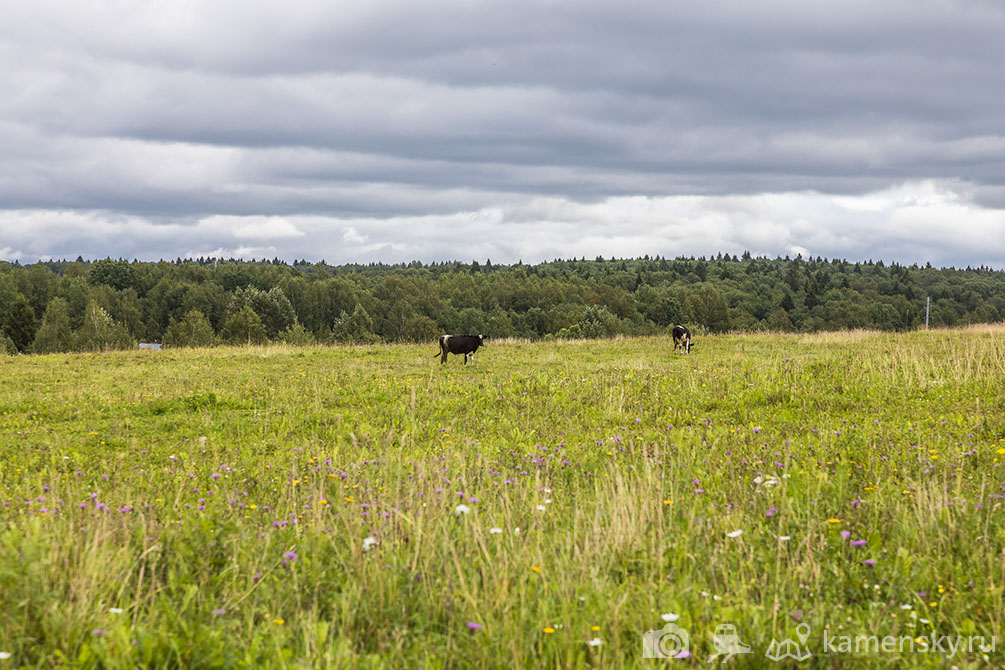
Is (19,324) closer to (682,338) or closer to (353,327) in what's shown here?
(353,327)

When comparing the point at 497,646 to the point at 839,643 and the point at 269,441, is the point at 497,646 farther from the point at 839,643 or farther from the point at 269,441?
the point at 269,441

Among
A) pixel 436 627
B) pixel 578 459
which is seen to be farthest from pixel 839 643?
pixel 578 459

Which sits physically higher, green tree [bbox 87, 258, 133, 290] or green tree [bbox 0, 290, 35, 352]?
green tree [bbox 87, 258, 133, 290]

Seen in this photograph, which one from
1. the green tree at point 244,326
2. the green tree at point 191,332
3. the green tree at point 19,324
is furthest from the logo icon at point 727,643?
the green tree at point 19,324

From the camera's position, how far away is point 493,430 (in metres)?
11.6

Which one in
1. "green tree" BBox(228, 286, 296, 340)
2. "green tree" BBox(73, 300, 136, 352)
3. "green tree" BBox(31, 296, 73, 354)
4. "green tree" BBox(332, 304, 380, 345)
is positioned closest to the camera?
"green tree" BBox(73, 300, 136, 352)

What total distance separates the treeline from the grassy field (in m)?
77.8

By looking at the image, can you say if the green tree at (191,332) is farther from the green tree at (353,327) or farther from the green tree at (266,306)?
the green tree at (353,327)

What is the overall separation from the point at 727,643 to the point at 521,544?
180 cm

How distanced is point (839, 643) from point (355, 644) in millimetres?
2971

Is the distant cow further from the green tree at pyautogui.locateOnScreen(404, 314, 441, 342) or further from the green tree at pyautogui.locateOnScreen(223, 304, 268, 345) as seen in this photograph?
the green tree at pyautogui.locateOnScreen(404, 314, 441, 342)

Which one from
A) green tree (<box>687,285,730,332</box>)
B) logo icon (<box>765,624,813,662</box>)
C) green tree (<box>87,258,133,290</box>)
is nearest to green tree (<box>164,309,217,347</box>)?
green tree (<box>87,258,133,290</box>)

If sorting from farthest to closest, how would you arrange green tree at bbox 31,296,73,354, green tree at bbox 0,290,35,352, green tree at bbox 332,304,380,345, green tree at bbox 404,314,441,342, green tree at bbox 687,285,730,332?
1. green tree at bbox 687,285,730,332
2. green tree at bbox 404,314,441,342
3. green tree at bbox 332,304,380,345
4. green tree at bbox 0,290,35,352
5. green tree at bbox 31,296,73,354

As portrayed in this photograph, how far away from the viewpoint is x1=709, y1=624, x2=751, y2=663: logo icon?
12.6 feet
